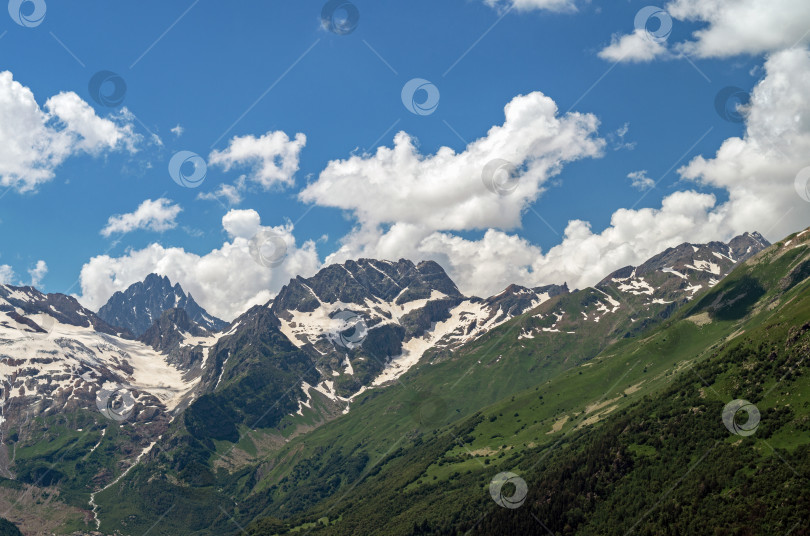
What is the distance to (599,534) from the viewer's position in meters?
197

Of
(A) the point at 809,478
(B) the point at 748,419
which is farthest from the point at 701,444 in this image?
(A) the point at 809,478

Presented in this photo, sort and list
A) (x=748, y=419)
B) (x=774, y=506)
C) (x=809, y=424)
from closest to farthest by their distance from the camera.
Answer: (x=774, y=506) < (x=809, y=424) < (x=748, y=419)

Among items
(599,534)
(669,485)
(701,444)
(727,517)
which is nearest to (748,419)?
(701,444)

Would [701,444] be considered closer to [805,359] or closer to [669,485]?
[669,485]

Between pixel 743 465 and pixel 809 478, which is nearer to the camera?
pixel 809 478

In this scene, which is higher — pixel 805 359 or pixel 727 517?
pixel 805 359

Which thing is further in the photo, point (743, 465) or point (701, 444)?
point (701, 444)

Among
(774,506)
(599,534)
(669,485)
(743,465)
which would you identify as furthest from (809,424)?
(599,534)

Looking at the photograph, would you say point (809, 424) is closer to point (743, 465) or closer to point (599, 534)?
point (743, 465)

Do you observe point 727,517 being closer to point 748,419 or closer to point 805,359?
point 748,419

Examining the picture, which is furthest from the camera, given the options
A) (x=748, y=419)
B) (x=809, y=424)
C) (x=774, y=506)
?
(x=748, y=419)

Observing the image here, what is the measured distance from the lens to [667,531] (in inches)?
6757

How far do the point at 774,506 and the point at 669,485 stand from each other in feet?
149

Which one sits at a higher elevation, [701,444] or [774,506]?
[701,444]
